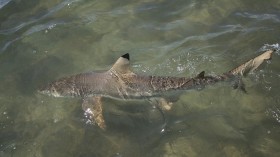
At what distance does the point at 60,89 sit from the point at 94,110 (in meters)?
0.90

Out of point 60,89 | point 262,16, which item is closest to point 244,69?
point 262,16

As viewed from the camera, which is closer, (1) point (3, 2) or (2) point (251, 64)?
(2) point (251, 64)

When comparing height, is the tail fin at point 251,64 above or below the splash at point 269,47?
above

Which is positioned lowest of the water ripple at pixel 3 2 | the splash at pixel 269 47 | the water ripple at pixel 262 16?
the splash at pixel 269 47

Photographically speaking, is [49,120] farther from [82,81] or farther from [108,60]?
[108,60]

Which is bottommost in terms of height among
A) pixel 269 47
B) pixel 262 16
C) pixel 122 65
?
pixel 269 47

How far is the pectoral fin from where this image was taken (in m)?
6.75

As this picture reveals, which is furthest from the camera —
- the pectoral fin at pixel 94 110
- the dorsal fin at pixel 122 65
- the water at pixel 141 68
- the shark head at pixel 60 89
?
the shark head at pixel 60 89

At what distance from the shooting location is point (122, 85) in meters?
6.86

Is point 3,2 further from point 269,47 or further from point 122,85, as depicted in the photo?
point 269,47

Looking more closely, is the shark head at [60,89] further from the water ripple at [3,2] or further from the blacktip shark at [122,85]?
the water ripple at [3,2]

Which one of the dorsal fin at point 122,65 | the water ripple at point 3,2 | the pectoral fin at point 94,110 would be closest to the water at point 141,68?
the water ripple at point 3,2

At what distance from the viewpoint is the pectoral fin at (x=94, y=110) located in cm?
675

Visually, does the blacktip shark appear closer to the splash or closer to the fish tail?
the fish tail
